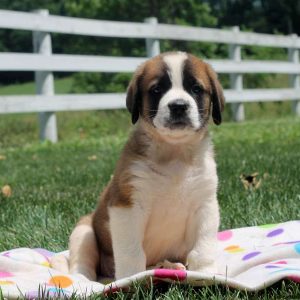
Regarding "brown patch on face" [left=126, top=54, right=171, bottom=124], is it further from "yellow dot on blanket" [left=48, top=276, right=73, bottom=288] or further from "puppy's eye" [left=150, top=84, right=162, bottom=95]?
"yellow dot on blanket" [left=48, top=276, right=73, bottom=288]

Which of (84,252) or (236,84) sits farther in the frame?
(236,84)

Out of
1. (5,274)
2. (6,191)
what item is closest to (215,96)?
(5,274)

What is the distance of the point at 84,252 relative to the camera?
302 cm

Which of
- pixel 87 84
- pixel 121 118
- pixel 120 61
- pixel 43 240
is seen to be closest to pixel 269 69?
pixel 121 118

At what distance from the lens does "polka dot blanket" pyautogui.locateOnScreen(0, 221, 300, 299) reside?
2.39 metres

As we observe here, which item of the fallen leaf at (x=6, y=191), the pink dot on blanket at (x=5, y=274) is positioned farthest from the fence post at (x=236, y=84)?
the pink dot on blanket at (x=5, y=274)

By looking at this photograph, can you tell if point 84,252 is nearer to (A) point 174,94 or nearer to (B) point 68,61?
(A) point 174,94

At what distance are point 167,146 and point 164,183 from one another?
212 millimetres

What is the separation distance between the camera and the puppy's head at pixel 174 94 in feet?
9.20

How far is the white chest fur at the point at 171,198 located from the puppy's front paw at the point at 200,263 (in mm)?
91

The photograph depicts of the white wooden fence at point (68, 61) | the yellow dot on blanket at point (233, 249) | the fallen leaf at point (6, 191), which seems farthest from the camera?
the white wooden fence at point (68, 61)

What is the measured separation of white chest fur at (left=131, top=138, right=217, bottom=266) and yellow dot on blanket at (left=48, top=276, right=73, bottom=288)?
1.36ft

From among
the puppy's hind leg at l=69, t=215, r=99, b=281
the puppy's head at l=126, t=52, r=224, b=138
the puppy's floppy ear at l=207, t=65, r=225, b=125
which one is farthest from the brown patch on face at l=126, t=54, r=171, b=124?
the puppy's hind leg at l=69, t=215, r=99, b=281

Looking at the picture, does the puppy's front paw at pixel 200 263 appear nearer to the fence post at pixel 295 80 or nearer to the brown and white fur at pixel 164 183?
the brown and white fur at pixel 164 183
